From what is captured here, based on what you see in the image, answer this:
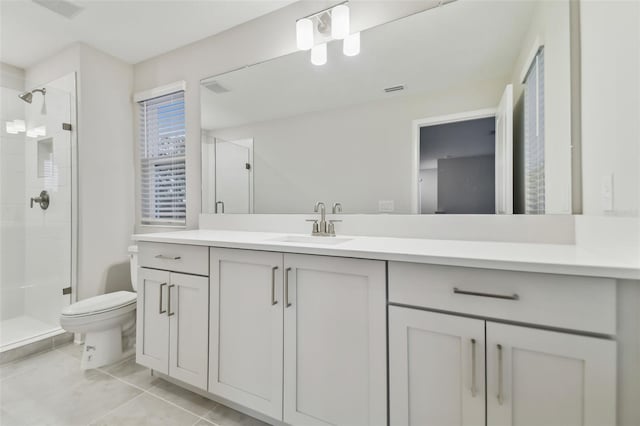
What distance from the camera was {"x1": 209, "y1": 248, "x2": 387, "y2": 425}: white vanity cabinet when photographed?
111cm

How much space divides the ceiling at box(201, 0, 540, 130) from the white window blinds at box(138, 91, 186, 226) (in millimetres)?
697

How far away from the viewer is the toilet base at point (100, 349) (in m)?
1.94

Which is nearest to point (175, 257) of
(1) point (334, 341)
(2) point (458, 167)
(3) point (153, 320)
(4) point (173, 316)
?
(4) point (173, 316)

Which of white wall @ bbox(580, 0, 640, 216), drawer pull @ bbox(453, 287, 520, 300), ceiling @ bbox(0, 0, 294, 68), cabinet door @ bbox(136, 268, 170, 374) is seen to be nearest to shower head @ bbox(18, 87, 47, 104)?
ceiling @ bbox(0, 0, 294, 68)

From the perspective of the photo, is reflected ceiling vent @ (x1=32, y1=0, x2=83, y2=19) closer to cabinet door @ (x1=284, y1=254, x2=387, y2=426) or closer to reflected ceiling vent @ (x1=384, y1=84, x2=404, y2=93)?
reflected ceiling vent @ (x1=384, y1=84, x2=404, y2=93)

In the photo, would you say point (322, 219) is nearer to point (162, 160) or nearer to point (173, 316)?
point (173, 316)

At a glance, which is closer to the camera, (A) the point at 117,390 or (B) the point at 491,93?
(B) the point at 491,93

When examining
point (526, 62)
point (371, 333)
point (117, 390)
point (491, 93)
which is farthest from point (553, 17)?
point (117, 390)

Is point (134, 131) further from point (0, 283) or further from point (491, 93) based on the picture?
point (491, 93)

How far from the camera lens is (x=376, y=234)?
167 centimetres

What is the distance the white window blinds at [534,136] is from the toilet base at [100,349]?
8.81 ft

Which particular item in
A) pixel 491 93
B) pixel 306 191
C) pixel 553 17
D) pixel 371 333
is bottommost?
pixel 371 333

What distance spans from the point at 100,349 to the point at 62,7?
92.4 inches

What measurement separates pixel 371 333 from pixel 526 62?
1.41 meters
